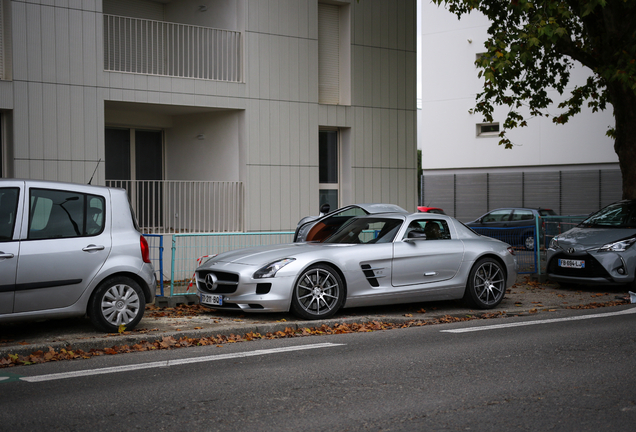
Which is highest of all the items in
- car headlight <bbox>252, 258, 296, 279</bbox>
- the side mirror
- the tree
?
the tree

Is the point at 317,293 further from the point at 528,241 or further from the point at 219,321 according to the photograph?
the point at 528,241

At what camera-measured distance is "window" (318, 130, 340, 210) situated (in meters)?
16.4

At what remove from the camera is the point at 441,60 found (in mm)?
37844

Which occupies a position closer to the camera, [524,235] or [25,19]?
[25,19]

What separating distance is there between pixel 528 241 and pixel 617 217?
1998 millimetres

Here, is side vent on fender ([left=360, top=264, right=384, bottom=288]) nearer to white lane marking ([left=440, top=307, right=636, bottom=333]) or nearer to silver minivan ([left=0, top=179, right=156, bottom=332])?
white lane marking ([left=440, top=307, right=636, bottom=333])

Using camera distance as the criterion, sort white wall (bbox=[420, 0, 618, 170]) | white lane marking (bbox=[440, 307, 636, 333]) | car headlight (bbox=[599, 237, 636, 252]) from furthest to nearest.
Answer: white wall (bbox=[420, 0, 618, 170]) < car headlight (bbox=[599, 237, 636, 252]) < white lane marking (bbox=[440, 307, 636, 333])

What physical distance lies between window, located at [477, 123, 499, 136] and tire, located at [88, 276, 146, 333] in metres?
30.6

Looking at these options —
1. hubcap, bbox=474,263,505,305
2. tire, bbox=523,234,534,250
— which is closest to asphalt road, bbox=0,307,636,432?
hubcap, bbox=474,263,505,305

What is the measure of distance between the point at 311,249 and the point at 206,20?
8.32m

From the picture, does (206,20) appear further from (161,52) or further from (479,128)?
(479,128)

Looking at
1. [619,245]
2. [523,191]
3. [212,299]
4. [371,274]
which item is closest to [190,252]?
[212,299]

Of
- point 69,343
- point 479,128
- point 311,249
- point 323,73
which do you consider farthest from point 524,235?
point 479,128

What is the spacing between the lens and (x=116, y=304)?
319 inches
